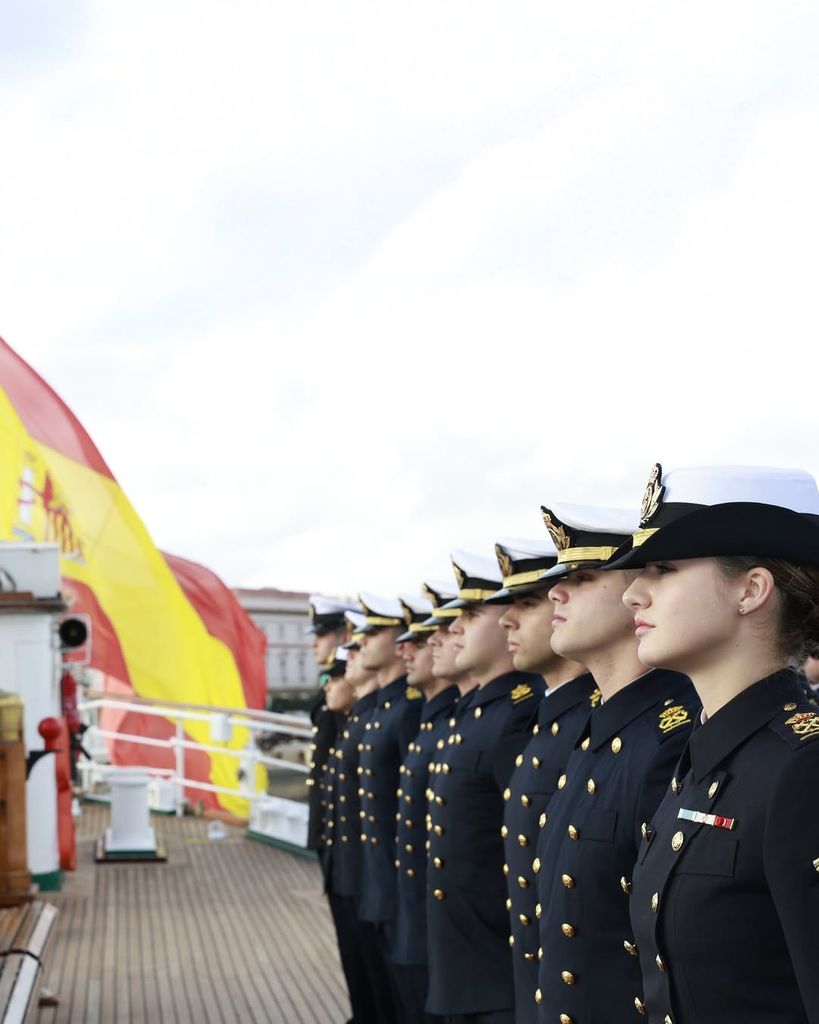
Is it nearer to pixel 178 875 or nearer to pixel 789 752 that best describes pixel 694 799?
pixel 789 752

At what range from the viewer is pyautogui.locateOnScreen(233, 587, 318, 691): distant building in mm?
84750

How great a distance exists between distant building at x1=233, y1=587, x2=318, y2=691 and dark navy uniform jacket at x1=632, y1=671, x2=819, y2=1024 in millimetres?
81647

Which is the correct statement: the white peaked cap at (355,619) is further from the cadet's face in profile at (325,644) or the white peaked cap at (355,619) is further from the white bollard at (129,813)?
the white bollard at (129,813)

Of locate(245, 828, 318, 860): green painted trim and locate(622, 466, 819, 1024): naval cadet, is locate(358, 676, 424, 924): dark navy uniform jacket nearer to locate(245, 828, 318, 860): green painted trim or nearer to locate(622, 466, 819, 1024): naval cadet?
locate(622, 466, 819, 1024): naval cadet

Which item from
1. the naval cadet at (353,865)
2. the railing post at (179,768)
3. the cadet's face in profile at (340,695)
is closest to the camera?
the naval cadet at (353,865)

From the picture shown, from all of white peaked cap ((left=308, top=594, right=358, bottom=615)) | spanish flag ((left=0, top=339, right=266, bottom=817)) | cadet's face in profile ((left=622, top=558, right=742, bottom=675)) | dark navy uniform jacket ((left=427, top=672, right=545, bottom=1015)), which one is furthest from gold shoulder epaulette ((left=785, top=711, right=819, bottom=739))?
spanish flag ((left=0, top=339, right=266, bottom=817))

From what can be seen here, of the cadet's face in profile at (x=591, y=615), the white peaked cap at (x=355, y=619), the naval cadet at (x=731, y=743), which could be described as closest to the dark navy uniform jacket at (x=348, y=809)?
the white peaked cap at (x=355, y=619)

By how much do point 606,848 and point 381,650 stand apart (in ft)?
11.5

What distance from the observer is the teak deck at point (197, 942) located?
6371 millimetres

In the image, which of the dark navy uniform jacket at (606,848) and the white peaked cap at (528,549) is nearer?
the dark navy uniform jacket at (606,848)

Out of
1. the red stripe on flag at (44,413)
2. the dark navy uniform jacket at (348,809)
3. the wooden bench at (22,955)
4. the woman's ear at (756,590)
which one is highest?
the red stripe on flag at (44,413)

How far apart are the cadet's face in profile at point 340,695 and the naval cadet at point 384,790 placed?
0.98m

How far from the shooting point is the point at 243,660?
19.0 meters

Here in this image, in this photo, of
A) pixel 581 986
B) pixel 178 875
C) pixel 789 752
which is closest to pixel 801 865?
pixel 789 752
